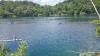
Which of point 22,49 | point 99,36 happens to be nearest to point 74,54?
point 99,36

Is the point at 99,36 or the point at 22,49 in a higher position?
the point at 22,49

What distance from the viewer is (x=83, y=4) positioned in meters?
190

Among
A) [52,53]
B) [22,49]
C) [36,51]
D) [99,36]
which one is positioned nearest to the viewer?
[22,49]

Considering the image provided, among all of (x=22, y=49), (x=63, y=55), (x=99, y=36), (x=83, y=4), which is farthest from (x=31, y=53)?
(x=83, y=4)

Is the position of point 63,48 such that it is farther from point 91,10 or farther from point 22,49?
point 91,10

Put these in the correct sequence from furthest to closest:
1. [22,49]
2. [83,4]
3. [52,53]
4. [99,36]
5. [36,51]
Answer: [83,4] < [99,36] < [36,51] < [52,53] < [22,49]

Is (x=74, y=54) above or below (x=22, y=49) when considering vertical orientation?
below

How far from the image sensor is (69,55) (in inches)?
1480

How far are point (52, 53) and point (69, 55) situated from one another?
12.0 ft

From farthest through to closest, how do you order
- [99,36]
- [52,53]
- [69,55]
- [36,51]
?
[99,36]
[36,51]
[52,53]
[69,55]

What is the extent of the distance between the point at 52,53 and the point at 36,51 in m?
3.64

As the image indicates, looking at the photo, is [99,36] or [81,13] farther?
[81,13]

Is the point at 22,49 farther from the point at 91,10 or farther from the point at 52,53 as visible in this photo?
the point at 91,10

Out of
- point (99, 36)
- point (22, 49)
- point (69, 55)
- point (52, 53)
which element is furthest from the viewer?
point (99, 36)
